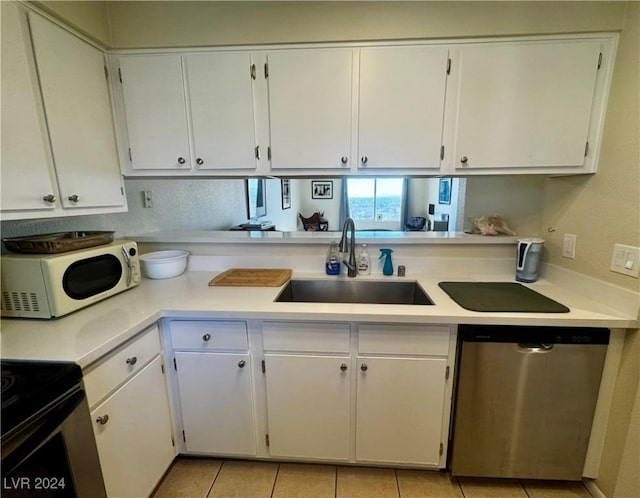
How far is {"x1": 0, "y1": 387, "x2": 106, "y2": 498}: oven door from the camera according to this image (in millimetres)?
751

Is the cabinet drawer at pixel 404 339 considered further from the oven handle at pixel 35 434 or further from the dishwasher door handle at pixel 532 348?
the oven handle at pixel 35 434

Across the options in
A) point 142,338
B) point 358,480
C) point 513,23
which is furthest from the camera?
point 358,480

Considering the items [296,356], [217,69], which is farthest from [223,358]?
[217,69]

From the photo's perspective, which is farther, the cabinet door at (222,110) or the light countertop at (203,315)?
the cabinet door at (222,110)

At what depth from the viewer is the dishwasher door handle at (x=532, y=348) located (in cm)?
130

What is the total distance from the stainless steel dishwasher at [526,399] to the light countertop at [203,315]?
0.21 feet

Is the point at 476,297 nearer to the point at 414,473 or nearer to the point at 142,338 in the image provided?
the point at 414,473

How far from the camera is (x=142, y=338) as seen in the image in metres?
1.28

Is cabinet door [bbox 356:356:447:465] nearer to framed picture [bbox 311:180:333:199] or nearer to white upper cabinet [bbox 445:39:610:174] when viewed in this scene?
white upper cabinet [bbox 445:39:610:174]

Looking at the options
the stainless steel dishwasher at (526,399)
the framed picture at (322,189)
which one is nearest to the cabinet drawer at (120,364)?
the stainless steel dishwasher at (526,399)

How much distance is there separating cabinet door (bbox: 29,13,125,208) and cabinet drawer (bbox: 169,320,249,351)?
0.75 meters

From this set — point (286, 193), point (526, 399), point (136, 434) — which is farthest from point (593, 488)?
point (286, 193)

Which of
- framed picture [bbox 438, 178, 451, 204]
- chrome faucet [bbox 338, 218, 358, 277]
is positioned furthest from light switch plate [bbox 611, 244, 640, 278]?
framed picture [bbox 438, 178, 451, 204]

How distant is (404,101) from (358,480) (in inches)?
76.1
